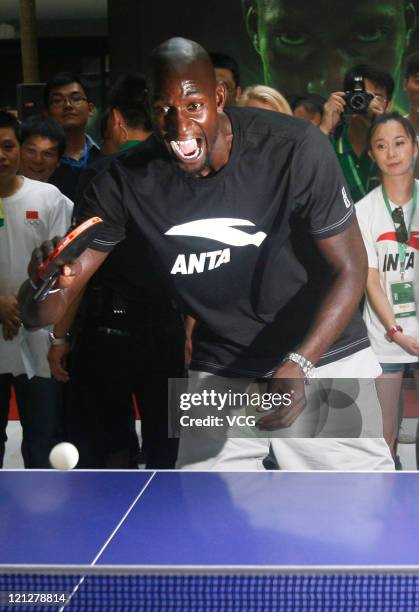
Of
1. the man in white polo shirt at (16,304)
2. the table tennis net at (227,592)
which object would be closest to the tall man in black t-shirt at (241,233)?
the man in white polo shirt at (16,304)

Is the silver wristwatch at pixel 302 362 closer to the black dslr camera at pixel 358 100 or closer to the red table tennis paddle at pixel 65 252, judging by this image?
the red table tennis paddle at pixel 65 252

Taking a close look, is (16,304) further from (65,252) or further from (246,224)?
(65,252)

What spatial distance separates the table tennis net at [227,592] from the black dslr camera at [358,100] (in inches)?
97.4

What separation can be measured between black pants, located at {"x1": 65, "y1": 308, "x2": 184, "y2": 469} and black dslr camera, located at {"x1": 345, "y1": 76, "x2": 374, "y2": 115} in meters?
1.15

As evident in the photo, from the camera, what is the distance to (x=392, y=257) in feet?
12.4

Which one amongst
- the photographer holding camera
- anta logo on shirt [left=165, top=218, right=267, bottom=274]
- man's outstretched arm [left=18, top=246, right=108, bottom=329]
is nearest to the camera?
man's outstretched arm [left=18, top=246, right=108, bottom=329]

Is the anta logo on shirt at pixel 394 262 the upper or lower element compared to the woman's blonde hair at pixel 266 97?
lower

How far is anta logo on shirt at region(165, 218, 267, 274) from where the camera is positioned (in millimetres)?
3314

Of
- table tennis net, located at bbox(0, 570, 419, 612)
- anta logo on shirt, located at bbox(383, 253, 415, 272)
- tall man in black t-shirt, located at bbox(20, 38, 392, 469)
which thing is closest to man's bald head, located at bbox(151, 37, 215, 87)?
tall man in black t-shirt, located at bbox(20, 38, 392, 469)

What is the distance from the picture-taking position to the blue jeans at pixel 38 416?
12.9 feet

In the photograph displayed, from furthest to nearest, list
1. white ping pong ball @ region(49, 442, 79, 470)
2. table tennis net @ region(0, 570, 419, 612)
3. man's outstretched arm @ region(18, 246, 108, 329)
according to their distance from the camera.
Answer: man's outstretched arm @ region(18, 246, 108, 329)
white ping pong ball @ region(49, 442, 79, 470)
table tennis net @ region(0, 570, 419, 612)

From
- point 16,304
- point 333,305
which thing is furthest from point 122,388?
point 333,305

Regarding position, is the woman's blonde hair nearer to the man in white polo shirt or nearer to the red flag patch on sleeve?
the man in white polo shirt

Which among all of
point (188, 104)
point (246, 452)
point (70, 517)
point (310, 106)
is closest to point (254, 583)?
point (70, 517)
